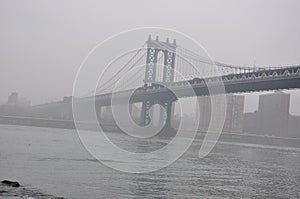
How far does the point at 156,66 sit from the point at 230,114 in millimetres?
19908

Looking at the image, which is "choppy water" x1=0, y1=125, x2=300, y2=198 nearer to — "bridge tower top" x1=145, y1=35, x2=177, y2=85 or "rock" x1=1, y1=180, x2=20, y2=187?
"rock" x1=1, y1=180, x2=20, y2=187

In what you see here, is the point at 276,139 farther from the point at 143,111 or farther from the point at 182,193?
the point at 182,193

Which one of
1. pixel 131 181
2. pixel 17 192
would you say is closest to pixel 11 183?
pixel 17 192

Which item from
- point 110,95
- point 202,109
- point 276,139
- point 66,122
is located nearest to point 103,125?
point 66,122

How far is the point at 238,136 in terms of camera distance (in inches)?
2950

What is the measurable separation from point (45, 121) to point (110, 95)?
53.5ft

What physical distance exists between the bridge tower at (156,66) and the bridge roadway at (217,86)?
56.4 inches

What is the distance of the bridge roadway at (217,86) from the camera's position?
41.2 meters

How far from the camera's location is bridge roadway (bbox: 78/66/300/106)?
4122 cm

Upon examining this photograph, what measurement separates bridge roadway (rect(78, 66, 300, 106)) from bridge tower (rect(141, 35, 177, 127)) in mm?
1433

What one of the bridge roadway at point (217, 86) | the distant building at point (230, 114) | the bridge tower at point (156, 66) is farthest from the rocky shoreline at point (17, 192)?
the distant building at point (230, 114)

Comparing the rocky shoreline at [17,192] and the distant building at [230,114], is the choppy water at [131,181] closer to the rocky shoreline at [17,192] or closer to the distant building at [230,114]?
the rocky shoreline at [17,192]

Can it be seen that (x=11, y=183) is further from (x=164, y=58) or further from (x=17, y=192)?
(x=164, y=58)

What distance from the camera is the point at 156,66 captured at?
6412cm
